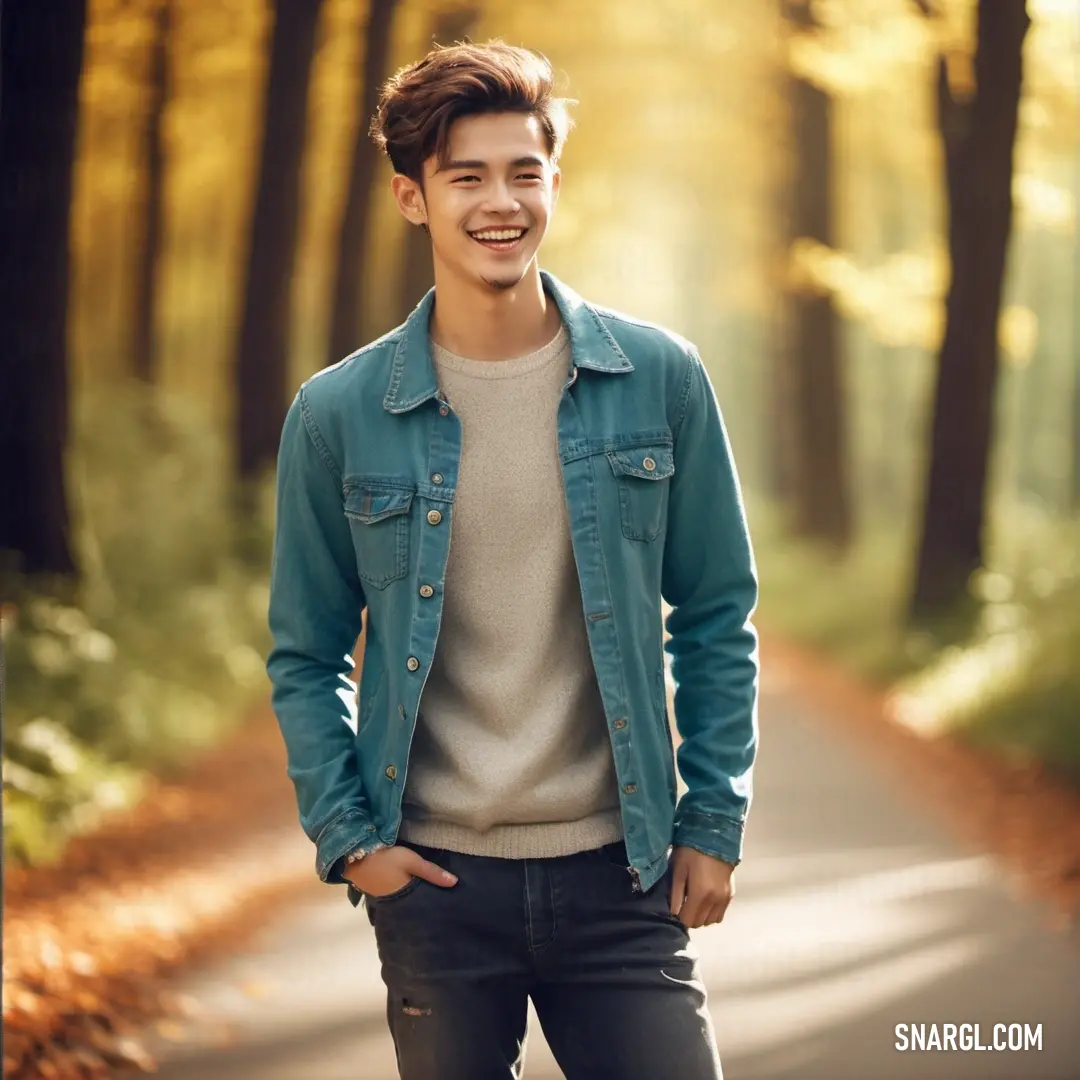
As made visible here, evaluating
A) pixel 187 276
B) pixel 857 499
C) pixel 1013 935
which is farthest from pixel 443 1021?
pixel 187 276

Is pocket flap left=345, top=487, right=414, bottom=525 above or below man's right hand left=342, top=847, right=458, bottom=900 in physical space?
above

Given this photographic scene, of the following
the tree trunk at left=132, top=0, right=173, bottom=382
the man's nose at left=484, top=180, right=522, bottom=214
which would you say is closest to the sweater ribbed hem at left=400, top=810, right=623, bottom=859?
the man's nose at left=484, top=180, right=522, bottom=214

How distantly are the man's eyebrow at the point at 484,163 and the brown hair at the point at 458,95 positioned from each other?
0.07ft

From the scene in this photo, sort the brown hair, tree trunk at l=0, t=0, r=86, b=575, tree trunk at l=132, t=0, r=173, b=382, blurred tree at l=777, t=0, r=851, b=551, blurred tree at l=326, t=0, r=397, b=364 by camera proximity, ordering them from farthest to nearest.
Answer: blurred tree at l=777, t=0, r=851, b=551
blurred tree at l=326, t=0, r=397, b=364
tree trunk at l=132, t=0, r=173, b=382
tree trunk at l=0, t=0, r=86, b=575
the brown hair

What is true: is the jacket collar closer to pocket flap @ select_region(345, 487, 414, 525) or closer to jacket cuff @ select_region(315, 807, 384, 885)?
pocket flap @ select_region(345, 487, 414, 525)

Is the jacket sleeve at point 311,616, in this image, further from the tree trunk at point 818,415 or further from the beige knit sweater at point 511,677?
the tree trunk at point 818,415

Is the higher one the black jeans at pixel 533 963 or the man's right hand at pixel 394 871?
the man's right hand at pixel 394 871

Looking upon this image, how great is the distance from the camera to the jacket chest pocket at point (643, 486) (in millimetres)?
2475

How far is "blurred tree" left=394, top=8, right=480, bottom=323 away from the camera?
21.8 ft

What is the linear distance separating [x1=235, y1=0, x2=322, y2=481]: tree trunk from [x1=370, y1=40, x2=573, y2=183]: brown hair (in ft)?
18.4

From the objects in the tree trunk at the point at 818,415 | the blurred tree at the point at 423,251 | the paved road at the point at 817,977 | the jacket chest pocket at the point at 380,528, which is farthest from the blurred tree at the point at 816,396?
the jacket chest pocket at the point at 380,528

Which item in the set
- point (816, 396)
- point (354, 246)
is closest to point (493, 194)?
point (354, 246)

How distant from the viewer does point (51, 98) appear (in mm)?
6055

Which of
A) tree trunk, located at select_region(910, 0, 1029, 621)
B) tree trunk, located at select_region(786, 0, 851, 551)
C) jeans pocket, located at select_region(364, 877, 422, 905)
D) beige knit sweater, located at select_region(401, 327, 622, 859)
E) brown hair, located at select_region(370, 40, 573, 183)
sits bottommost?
jeans pocket, located at select_region(364, 877, 422, 905)
